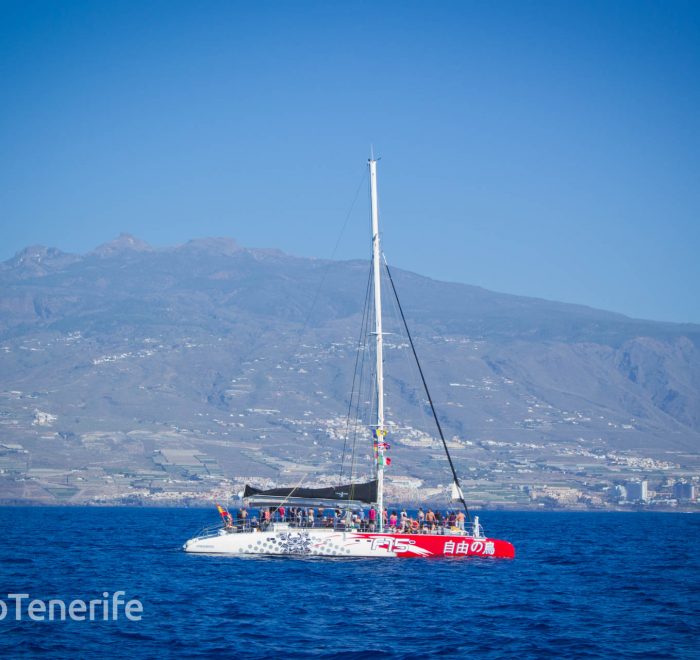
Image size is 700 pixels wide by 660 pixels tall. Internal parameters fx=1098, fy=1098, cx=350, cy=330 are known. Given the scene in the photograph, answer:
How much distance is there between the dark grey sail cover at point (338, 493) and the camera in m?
60.0

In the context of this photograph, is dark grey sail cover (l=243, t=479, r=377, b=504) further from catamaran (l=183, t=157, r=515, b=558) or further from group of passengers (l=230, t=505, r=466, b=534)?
group of passengers (l=230, t=505, r=466, b=534)

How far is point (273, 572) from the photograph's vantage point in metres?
53.6

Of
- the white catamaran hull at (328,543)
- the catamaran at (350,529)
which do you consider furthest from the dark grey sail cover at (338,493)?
the white catamaran hull at (328,543)

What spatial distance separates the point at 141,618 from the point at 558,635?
14347 mm

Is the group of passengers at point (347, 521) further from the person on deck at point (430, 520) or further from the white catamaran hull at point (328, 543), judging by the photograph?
the white catamaran hull at point (328, 543)

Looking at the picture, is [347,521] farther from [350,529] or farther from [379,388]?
[379,388]

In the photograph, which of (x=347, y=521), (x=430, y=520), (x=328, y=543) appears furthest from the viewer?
(x=430, y=520)

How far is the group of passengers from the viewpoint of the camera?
60.0m

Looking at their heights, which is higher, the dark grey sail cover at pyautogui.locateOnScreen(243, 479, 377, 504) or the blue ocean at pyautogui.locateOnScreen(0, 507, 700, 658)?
the dark grey sail cover at pyautogui.locateOnScreen(243, 479, 377, 504)

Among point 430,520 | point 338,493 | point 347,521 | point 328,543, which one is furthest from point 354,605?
point 430,520

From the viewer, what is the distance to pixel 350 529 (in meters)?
59.5

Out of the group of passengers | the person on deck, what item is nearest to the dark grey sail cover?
the group of passengers

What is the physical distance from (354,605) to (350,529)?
1697 centimetres

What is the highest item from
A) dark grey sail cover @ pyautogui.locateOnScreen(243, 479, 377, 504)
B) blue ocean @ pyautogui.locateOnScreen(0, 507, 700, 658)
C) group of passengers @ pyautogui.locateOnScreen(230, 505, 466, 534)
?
dark grey sail cover @ pyautogui.locateOnScreen(243, 479, 377, 504)
